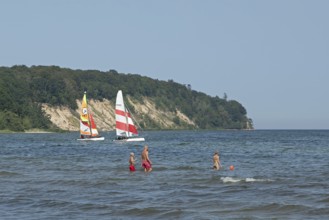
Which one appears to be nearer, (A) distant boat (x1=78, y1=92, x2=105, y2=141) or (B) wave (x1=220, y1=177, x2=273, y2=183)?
(B) wave (x1=220, y1=177, x2=273, y2=183)

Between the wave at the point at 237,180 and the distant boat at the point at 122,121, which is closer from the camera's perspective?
the wave at the point at 237,180

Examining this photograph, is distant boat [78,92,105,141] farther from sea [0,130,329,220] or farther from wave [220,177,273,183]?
wave [220,177,273,183]

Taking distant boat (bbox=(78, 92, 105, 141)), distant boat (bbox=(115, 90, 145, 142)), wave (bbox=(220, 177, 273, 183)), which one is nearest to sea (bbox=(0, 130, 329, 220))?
wave (bbox=(220, 177, 273, 183))

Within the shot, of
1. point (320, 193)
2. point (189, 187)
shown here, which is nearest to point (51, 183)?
point (189, 187)

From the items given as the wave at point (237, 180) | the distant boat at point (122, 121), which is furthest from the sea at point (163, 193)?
the distant boat at point (122, 121)

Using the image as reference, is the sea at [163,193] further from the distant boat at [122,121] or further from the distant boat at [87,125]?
the distant boat at [87,125]

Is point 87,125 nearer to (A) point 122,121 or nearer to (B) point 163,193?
(A) point 122,121

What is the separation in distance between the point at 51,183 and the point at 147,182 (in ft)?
15.4

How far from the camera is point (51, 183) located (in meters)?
36.0

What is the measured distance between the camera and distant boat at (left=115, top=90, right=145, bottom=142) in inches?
3514

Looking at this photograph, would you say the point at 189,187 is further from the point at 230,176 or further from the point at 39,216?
the point at 39,216

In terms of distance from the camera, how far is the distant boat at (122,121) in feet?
293

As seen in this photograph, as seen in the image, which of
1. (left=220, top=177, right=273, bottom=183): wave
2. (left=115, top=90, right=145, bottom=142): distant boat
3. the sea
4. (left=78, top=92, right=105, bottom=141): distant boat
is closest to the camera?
the sea

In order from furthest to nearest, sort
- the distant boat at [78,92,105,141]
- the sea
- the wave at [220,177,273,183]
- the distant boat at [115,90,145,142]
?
the distant boat at [78,92,105,141] < the distant boat at [115,90,145,142] < the wave at [220,177,273,183] < the sea
